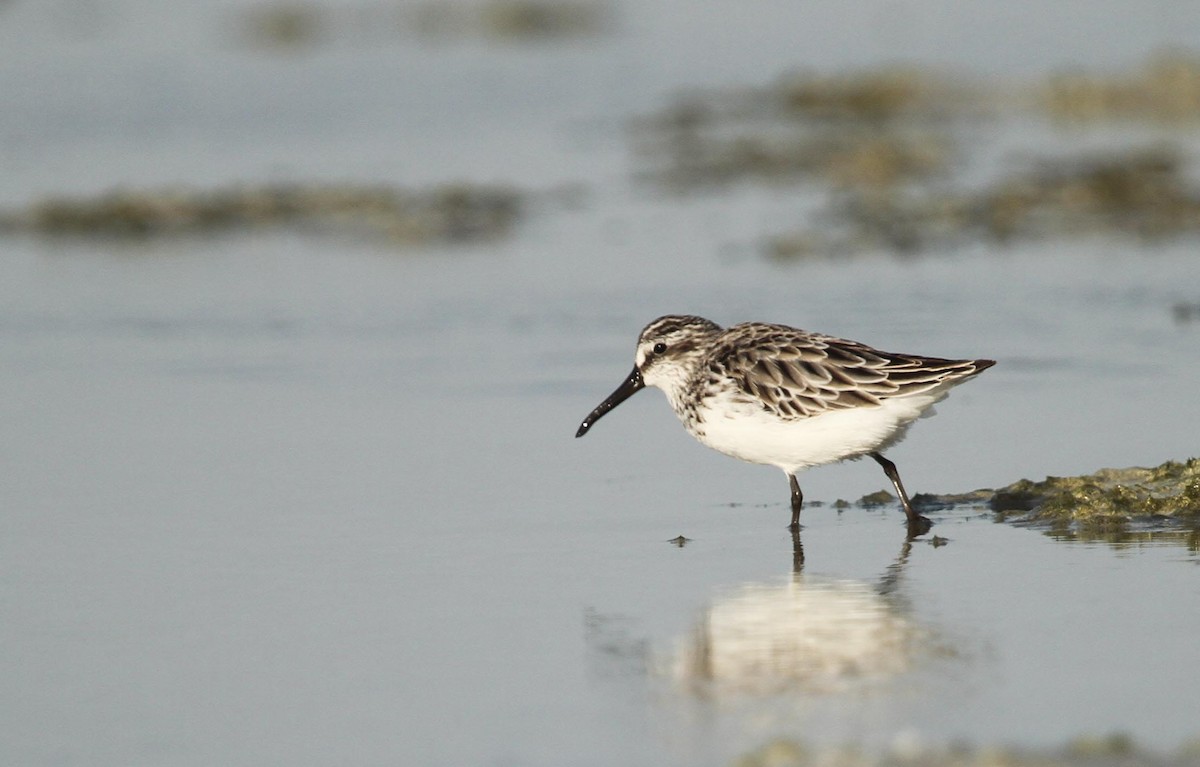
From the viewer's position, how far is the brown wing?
8.09m

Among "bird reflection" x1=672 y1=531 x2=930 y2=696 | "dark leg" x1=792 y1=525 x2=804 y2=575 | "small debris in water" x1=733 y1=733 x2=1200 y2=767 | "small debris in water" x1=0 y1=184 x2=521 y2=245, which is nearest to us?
"small debris in water" x1=733 y1=733 x2=1200 y2=767

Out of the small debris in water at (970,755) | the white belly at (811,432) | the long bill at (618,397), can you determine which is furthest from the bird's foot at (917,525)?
the small debris in water at (970,755)

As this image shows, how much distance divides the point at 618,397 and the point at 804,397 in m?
1.44

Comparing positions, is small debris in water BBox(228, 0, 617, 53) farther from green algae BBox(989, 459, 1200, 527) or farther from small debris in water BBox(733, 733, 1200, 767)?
small debris in water BBox(733, 733, 1200, 767)

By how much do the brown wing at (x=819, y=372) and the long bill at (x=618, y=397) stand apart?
26.7 inches

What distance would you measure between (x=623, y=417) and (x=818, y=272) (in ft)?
14.0

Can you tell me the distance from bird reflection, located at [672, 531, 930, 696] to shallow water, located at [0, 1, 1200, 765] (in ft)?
0.06

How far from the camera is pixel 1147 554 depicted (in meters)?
7.34

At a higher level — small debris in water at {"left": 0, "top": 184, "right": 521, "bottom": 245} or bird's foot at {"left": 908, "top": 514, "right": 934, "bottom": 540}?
small debris in water at {"left": 0, "top": 184, "right": 521, "bottom": 245}

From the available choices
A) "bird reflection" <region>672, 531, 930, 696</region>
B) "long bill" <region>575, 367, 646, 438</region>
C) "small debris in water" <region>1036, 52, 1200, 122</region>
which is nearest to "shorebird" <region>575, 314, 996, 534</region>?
"long bill" <region>575, 367, 646, 438</region>

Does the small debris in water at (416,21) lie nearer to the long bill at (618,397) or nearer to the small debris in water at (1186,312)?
the small debris in water at (1186,312)

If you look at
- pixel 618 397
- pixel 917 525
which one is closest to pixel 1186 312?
pixel 618 397

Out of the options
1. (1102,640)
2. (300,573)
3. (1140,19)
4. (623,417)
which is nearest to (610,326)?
(623,417)

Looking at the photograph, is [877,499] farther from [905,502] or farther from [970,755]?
[970,755]
